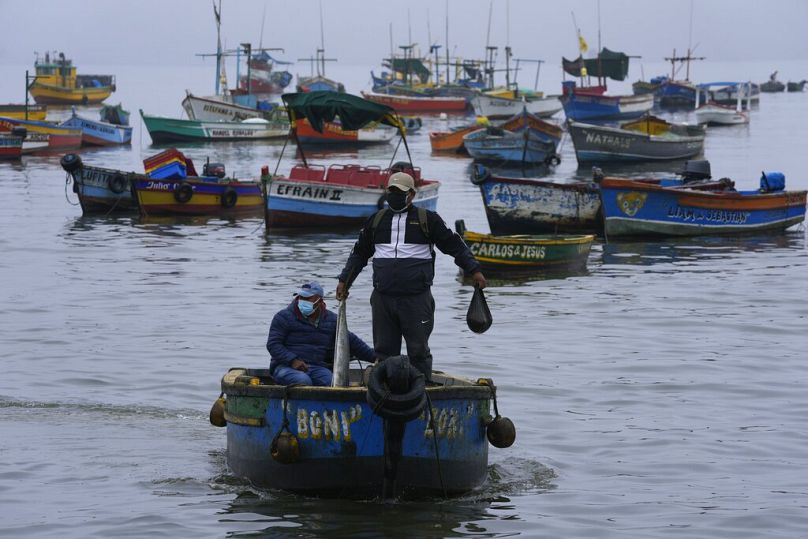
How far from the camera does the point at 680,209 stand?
27.3 meters

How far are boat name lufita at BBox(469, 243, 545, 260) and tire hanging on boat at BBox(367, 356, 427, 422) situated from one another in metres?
13.0

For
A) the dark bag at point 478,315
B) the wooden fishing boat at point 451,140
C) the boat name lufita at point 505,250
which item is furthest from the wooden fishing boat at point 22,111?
the dark bag at point 478,315

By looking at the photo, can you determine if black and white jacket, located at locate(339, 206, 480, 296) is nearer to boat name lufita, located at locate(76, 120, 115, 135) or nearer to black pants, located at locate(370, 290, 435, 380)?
black pants, located at locate(370, 290, 435, 380)

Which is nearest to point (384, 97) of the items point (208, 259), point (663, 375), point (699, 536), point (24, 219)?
point (24, 219)

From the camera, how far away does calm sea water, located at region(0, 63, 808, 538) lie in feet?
31.9

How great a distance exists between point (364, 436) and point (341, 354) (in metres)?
0.92

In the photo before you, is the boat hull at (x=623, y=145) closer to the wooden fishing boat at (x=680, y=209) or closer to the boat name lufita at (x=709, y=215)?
the wooden fishing boat at (x=680, y=209)

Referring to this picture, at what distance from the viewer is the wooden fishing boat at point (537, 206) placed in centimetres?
2716

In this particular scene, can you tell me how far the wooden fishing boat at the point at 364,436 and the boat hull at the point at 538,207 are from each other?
17.6 m

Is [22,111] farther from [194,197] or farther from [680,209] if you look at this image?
[680,209]

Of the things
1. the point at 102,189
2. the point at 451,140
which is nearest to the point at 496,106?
the point at 451,140

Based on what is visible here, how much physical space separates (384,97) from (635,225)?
64.3 metres

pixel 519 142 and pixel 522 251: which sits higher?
pixel 519 142

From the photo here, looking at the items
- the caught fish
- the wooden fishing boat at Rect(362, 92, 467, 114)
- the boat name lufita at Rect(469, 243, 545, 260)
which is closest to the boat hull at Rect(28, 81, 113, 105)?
the wooden fishing boat at Rect(362, 92, 467, 114)
